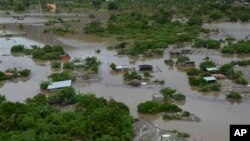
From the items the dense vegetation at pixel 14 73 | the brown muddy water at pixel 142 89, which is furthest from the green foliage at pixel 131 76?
the dense vegetation at pixel 14 73

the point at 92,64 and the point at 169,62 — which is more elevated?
the point at 92,64

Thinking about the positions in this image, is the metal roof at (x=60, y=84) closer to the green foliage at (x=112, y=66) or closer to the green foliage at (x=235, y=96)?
the green foliage at (x=112, y=66)

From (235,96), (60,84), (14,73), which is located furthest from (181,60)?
(14,73)

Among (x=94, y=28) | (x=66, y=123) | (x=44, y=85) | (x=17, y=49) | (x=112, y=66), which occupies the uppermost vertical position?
(x=94, y=28)

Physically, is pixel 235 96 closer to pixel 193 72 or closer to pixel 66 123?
pixel 193 72

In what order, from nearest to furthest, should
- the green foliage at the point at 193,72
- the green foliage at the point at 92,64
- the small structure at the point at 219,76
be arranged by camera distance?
the small structure at the point at 219,76
the green foliage at the point at 193,72
the green foliage at the point at 92,64

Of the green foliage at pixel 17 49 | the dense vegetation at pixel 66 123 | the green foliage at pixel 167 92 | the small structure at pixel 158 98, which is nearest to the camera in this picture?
the dense vegetation at pixel 66 123
